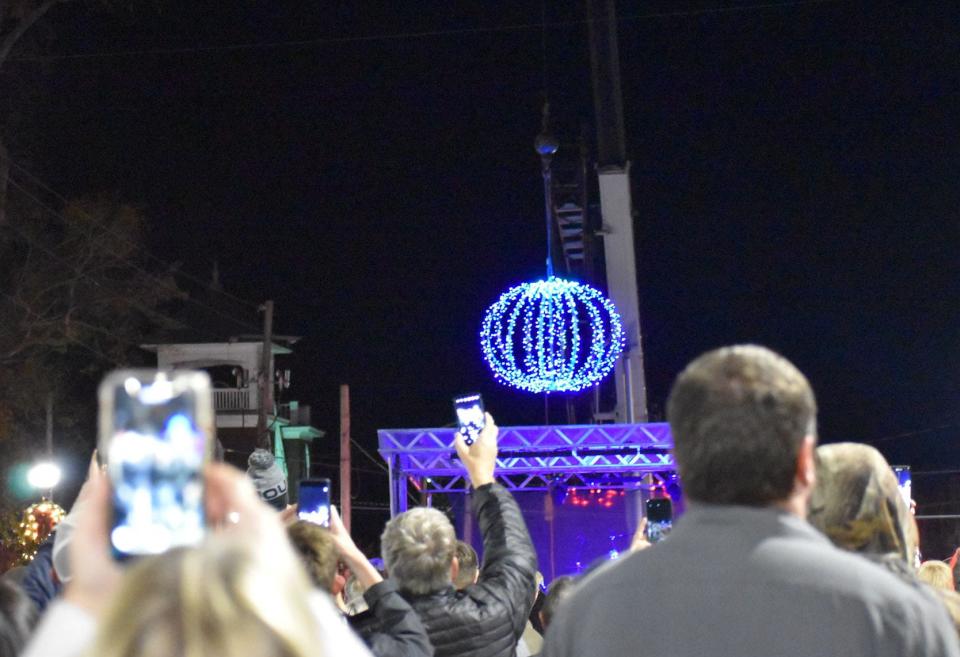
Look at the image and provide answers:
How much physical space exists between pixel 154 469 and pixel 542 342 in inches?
645

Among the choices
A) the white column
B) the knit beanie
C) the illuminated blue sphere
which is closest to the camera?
the knit beanie

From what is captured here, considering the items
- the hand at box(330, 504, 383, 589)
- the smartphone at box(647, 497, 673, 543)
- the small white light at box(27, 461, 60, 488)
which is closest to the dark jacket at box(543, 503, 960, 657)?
the hand at box(330, 504, 383, 589)

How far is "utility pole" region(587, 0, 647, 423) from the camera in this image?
23.2 m

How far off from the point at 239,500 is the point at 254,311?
173 feet

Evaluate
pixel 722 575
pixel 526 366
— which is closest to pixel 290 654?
pixel 722 575

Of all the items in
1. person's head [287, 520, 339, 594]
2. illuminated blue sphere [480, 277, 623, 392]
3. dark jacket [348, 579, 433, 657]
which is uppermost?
illuminated blue sphere [480, 277, 623, 392]

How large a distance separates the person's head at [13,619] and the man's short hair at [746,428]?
158cm

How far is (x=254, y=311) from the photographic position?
54.0 meters

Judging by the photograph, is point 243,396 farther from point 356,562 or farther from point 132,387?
point 132,387

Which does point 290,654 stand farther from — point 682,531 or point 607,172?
point 607,172

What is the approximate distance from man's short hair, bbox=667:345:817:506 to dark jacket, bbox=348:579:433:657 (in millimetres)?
1532

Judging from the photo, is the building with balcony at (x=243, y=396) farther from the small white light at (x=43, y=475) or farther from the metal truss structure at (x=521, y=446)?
the metal truss structure at (x=521, y=446)

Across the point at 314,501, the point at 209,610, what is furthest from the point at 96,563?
the point at 314,501

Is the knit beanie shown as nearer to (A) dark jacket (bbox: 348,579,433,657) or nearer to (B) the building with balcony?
(A) dark jacket (bbox: 348,579,433,657)
